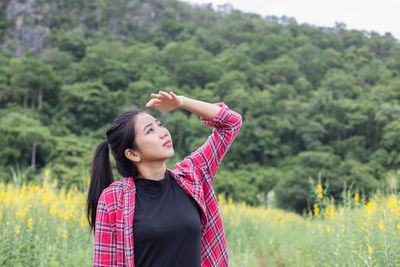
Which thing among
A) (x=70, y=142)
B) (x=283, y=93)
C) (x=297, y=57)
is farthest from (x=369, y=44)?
(x=70, y=142)

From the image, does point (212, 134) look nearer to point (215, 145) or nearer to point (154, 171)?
point (215, 145)

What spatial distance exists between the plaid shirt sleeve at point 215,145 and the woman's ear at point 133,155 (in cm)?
19

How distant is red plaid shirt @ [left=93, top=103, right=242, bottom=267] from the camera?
4.62 feet

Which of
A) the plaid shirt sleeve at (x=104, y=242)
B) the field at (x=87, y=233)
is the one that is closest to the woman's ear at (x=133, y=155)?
the plaid shirt sleeve at (x=104, y=242)

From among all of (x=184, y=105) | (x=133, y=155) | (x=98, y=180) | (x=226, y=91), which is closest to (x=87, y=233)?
(x=98, y=180)

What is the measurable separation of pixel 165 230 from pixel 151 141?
1.24ft

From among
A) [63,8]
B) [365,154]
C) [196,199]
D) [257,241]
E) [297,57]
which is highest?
[63,8]

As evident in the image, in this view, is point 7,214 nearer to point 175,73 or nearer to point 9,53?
point 175,73

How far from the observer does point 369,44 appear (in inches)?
2239

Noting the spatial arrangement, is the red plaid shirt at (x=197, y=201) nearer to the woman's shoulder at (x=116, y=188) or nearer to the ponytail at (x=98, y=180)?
the woman's shoulder at (x=116, y=188)

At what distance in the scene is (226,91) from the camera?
1673 inches

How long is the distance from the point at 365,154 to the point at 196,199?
3330cm

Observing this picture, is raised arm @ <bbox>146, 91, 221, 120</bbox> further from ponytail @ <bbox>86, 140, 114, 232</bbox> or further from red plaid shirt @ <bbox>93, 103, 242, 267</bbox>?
ponytail @ <bbox>86, 140, 114, 232</bbox>

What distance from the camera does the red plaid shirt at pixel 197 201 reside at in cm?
141
